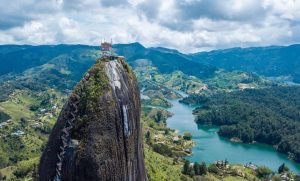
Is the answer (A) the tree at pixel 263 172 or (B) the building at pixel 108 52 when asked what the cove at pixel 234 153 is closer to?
(A) the tree at pixel 263 172

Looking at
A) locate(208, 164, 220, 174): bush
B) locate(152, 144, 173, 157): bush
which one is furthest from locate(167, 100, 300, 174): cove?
locate(208, 164, 220, 174): bush

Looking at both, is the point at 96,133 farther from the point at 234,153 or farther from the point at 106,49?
the point at 234,153

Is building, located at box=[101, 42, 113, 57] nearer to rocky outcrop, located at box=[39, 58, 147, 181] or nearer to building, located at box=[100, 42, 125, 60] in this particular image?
building, located at box=[100, 42, 125, 60]

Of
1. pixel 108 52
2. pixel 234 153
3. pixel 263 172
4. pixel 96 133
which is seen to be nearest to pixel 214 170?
pixel 263 172

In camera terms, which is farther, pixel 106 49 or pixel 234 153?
pixel 234 153

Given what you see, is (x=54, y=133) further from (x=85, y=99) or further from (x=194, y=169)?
(x=194, y=169)

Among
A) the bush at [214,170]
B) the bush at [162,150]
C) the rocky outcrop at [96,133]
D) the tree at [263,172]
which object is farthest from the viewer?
the bush at [162,150]

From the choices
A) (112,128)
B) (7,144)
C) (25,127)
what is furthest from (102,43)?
(25,127)

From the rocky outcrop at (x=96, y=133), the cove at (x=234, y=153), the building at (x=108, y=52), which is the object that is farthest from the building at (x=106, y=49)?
the cove at (x=234, y=153)
